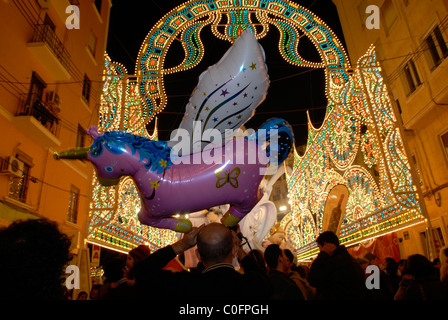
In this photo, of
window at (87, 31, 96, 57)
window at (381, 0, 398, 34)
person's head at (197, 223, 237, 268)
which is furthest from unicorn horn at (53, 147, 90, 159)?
window at (381, 0, 398, 34)

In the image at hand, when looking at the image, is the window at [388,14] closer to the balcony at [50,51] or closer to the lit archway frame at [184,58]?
the lit archway frame at [184,58]

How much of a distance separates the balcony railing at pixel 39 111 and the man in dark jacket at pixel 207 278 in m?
7.66

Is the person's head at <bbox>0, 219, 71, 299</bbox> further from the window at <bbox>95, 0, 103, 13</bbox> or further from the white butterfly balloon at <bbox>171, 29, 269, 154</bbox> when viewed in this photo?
the window at <bbox>95, 0, 103, 13</bbox>

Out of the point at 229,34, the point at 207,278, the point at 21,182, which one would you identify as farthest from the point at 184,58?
the point at 21,182

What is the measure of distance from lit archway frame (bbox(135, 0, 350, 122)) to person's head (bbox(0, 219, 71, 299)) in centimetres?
350

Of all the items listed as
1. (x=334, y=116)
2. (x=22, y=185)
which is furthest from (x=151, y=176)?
(x=22, y=185)

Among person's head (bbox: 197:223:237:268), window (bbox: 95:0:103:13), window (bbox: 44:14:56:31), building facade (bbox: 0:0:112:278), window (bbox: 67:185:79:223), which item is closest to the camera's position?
person's head (bbox: 197:223:237:268)

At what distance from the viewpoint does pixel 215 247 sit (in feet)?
5.34

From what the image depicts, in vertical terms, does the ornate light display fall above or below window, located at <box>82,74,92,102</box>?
Result: below

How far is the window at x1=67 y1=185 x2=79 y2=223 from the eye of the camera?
1019 cm

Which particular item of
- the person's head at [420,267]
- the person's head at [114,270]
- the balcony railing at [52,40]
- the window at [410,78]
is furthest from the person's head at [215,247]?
the window at [410,78]

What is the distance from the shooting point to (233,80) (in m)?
2.57

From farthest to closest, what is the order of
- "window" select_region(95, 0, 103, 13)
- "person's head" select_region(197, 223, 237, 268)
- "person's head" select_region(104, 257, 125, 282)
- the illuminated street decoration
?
"window" select_region(95, 0, 103, 13), the illuminated street decoration, "person's head" select_region(104, 257, 125, 282), "person's head" select_region(197, 223, 237, 268)
